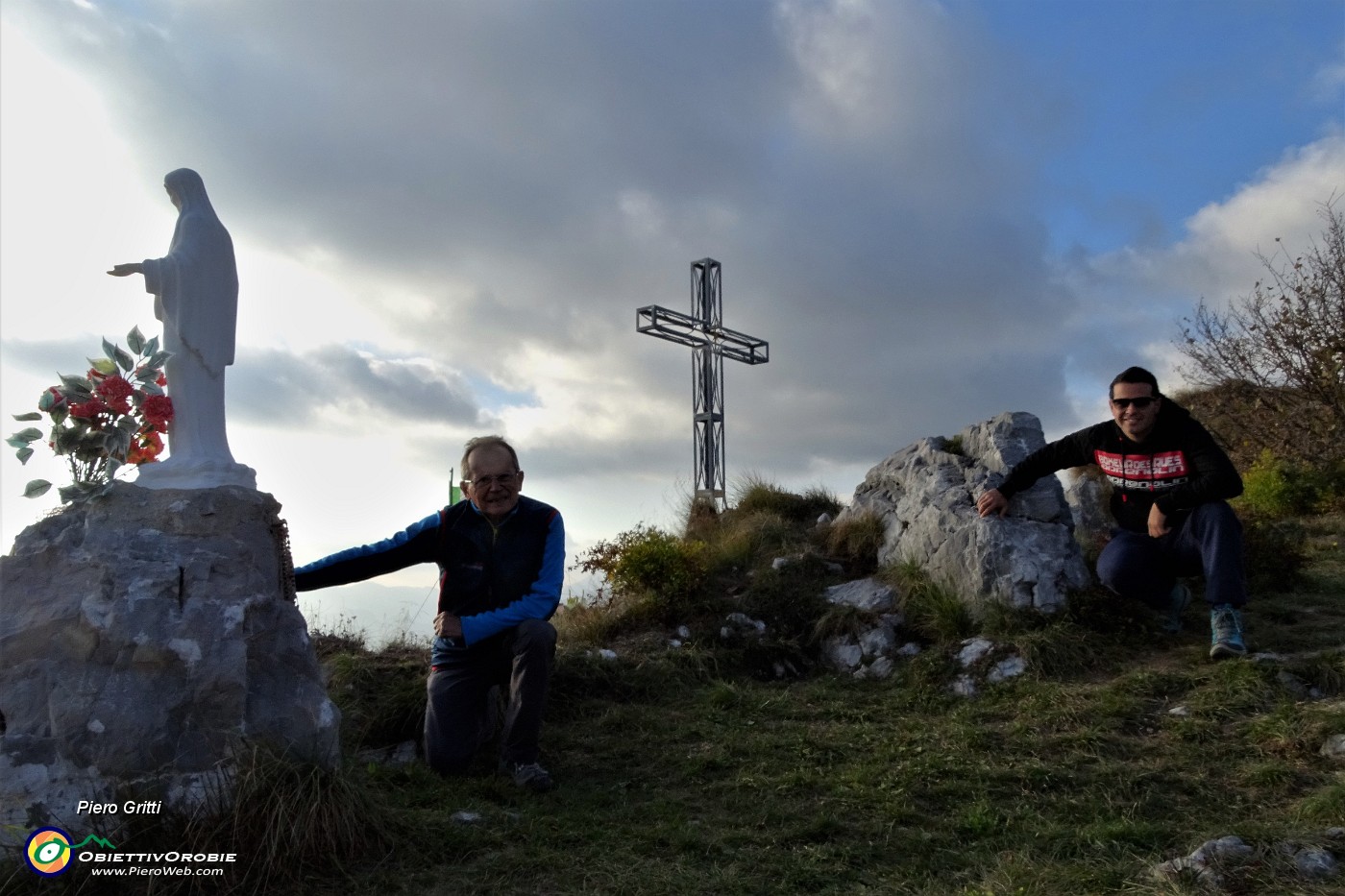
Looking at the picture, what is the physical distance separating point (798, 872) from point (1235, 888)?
1447 millimetres

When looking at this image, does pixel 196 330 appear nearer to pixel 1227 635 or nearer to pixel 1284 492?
pixel 1227 635

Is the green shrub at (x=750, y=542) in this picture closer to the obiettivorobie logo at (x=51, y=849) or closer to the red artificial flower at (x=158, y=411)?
the red artificial flower at (x=158, y=411)

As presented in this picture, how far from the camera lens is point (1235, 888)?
2996mm

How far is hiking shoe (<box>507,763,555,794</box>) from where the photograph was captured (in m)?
4.51

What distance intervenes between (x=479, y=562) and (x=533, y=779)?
1116mm

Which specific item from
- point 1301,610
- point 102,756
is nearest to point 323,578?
point 102,756

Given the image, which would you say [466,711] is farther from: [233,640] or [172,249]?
[172,249]

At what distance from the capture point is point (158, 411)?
3975 mm

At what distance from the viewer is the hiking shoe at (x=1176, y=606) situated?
637 cm

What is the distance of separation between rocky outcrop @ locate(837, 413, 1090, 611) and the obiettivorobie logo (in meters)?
5.75

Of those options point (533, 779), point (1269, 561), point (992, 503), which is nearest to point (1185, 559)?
point (992, 503)

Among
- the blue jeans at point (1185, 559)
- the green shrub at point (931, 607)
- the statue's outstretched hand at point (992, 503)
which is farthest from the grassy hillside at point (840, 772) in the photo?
the statue's outstretched hand at point (992, 503)

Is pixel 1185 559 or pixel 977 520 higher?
pixel 977 520

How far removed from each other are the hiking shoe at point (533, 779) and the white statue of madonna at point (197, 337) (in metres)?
1.88
